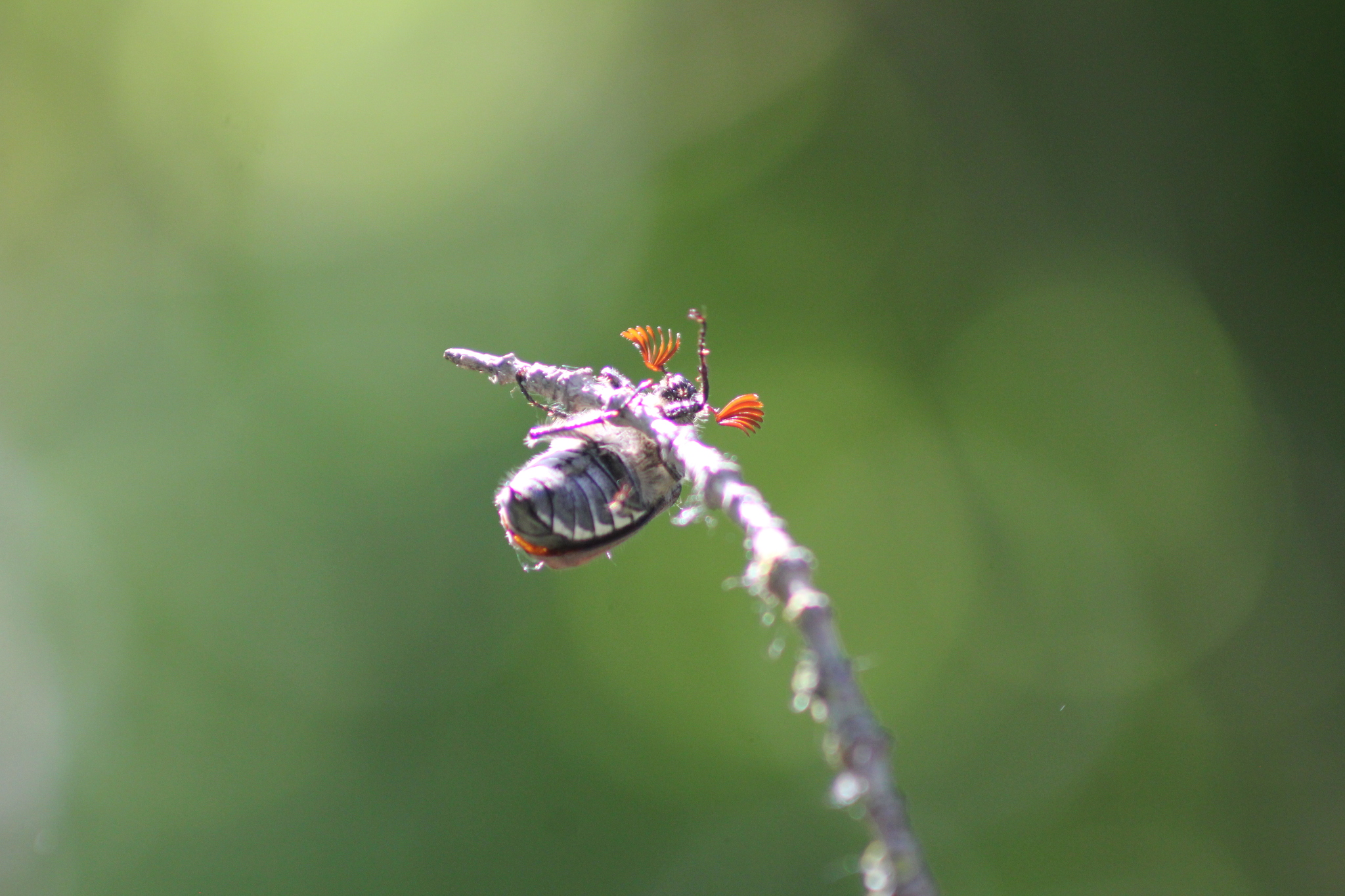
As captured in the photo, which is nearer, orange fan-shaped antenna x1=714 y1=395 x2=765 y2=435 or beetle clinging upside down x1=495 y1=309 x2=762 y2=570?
beetle clinging upside down x1=495 y1=309 x2=762 y2=570

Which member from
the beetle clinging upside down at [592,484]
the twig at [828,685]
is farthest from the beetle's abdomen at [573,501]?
the twig at [828,685]

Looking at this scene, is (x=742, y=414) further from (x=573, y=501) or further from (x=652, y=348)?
(x=573, y=501)

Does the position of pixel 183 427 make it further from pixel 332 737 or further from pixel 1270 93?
pixel 1270 93

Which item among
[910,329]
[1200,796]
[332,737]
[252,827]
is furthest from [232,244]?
[1200,796]

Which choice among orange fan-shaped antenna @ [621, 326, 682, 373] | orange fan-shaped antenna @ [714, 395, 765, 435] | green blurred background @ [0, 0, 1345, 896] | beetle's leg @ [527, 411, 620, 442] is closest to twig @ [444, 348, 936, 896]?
beetle's leg @ [527, 411, 620, 442]

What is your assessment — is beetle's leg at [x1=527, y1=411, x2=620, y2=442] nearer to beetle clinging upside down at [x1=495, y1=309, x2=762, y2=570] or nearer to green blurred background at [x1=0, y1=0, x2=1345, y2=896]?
beetle clinging upside down at [x1=495, y1=309, x2=762, y2=570]

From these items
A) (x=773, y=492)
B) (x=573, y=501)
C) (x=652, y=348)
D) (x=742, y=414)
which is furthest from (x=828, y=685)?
(x=773, y=492)

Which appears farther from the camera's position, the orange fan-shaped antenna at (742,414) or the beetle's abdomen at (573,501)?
the orange fan-shaped antenna at (742,414)

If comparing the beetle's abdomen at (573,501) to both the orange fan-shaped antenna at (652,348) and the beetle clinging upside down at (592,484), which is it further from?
the orange fan-shaped antenna at (652,348)
